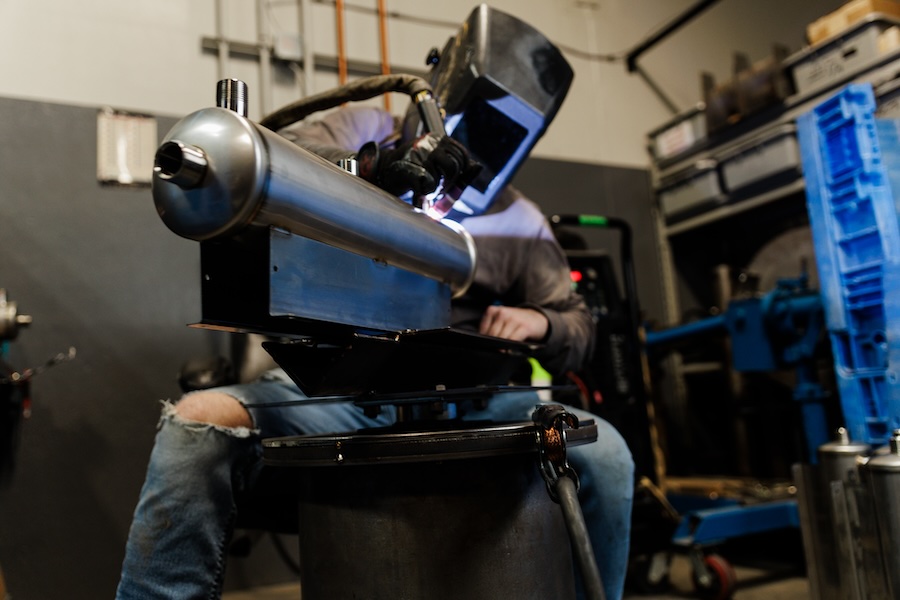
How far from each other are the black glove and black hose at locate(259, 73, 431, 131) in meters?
0.11

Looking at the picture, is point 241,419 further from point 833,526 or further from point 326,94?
point 833,526

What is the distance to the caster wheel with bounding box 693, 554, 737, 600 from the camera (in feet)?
5.33

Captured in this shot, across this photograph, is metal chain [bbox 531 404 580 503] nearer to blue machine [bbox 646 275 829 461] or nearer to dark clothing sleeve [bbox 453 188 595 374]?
dark clothing sleeve [bbox 453 188 595 374]

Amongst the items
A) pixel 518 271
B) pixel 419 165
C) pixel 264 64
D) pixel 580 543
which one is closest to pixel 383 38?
pixel 264 64

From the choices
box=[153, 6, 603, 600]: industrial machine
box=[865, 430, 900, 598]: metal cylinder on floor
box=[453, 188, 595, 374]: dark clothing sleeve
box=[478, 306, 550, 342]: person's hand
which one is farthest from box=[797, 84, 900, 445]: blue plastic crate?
box=[153, 6, 603, 600]: industrial machine

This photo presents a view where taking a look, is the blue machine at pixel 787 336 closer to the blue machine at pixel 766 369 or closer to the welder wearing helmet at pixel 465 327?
the blue machine at pixel 766 369

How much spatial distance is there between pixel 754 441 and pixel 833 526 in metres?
1.56

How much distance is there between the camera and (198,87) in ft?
7.00

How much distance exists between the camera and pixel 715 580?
5.44 feet

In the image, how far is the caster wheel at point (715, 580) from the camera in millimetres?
1626

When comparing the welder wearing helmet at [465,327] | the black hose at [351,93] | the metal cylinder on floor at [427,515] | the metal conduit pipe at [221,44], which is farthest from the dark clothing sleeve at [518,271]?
the metal conduit pipe at [221,44]

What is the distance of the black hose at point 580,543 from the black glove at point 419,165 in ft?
1.11

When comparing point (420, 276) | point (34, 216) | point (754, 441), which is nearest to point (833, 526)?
point (420, 276)

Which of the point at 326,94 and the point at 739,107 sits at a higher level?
the point at 739,107
